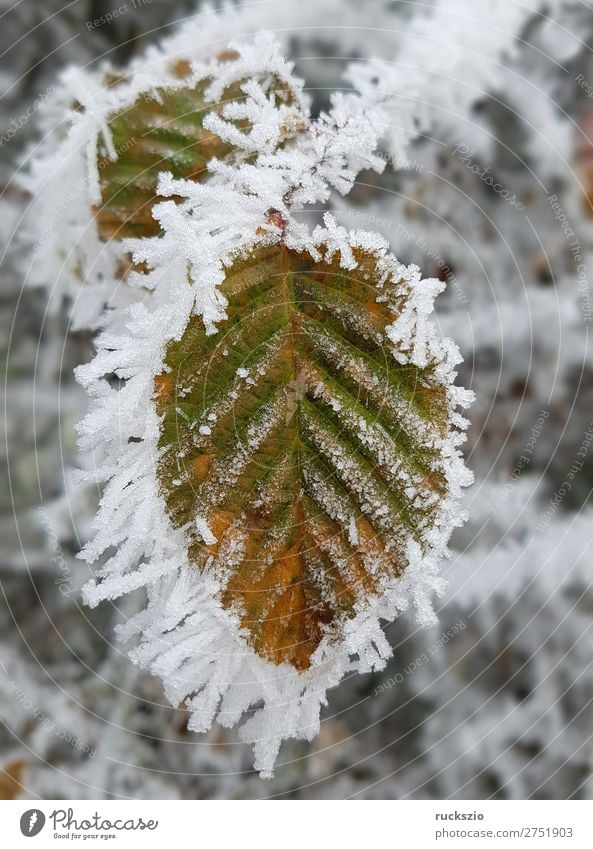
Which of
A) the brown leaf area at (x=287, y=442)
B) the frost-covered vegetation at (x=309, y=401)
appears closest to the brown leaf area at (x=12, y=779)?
the frost-covered vegetation at (x=309, y=401)

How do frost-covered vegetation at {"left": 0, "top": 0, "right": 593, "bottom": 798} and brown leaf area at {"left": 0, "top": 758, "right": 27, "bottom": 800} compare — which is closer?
frost-covered vegetation at {"left": 0, "top": 0, "right": 593, "bottom": 798}

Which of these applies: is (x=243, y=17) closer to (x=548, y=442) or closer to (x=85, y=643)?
(x=548, y=442)

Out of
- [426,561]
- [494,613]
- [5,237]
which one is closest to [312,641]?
[426,561]
